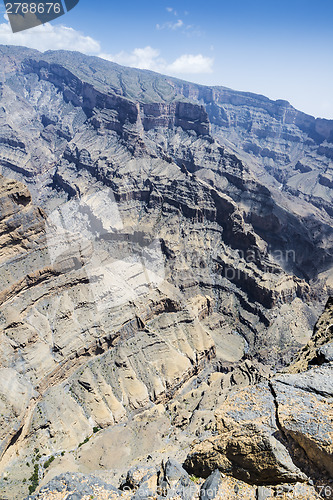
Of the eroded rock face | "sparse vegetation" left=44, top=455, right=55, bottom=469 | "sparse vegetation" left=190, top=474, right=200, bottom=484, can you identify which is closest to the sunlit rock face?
the eroded rock face

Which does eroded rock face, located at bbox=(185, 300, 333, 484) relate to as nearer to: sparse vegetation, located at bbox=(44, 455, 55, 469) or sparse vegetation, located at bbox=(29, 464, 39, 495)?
sparse vegetation, located at bbox=(29, 464, 39, 495)

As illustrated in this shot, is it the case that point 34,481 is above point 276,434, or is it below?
below

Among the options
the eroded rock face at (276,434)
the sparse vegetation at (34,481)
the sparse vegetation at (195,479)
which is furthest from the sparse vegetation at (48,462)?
the sparse vegetation at (195,479)

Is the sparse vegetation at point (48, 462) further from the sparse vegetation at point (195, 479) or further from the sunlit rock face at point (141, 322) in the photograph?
the sparse vegetation at point (195, 479)

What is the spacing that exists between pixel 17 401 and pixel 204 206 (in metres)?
93.7

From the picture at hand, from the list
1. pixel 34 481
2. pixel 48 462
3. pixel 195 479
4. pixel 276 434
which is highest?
pixel 276 434

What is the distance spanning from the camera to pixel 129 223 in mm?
130250

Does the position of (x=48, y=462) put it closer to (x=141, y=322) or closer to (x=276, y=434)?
(x=141, y=322)

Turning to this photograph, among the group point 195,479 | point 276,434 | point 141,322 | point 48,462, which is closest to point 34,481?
point 48,462

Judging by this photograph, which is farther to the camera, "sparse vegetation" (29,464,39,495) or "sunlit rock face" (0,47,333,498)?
"sunlit rock face" (0,47,333,498)

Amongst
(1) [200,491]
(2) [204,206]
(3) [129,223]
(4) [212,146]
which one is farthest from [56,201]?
(1) [200,491]

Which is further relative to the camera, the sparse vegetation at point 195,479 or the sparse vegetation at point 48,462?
the sparse vegetation at point 48,462

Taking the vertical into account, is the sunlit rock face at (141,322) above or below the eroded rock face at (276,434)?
below

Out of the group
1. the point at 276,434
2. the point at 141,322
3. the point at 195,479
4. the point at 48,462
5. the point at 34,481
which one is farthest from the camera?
the point at 141,322
